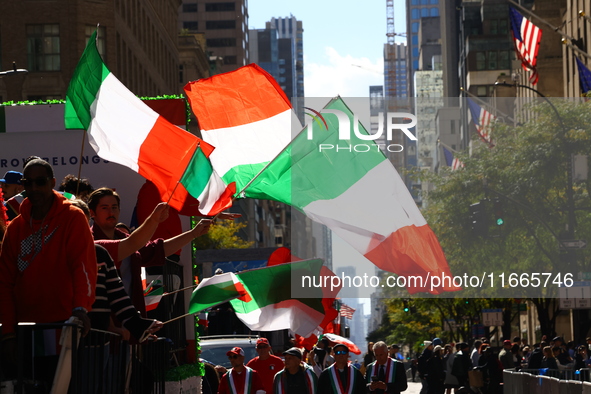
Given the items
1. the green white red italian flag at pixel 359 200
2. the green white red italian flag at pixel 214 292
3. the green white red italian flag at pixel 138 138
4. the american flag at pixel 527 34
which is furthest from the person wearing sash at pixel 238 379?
the american flag at pixel 527 34

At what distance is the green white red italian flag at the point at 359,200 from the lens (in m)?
11.9

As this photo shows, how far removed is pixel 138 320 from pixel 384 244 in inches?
228

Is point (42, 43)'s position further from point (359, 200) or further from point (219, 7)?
point (219, 7)

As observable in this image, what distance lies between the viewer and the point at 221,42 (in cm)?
14288

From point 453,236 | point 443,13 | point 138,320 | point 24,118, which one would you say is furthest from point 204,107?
point 443,13

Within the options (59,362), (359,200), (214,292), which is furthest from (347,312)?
(59,362)

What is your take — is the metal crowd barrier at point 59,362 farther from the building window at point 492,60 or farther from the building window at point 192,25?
the building window at point 192,25

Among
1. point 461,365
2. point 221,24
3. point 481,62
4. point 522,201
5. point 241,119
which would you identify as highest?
point 221,24

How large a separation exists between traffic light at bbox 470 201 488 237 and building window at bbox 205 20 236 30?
112809mm

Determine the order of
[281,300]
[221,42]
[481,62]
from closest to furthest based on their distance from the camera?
[281,300] < [481,62] < [221,42]

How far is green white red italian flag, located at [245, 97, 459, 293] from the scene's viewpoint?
11859 millimetres

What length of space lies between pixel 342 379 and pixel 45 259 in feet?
25.4

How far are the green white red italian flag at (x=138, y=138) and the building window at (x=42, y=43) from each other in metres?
41.3

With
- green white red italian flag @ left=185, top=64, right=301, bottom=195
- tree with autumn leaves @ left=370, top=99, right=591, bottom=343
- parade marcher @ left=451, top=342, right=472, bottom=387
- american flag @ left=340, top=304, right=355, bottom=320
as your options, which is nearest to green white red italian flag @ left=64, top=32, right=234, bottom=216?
green white red italian flag @ left=185, top=64, right=301, bottom=195
